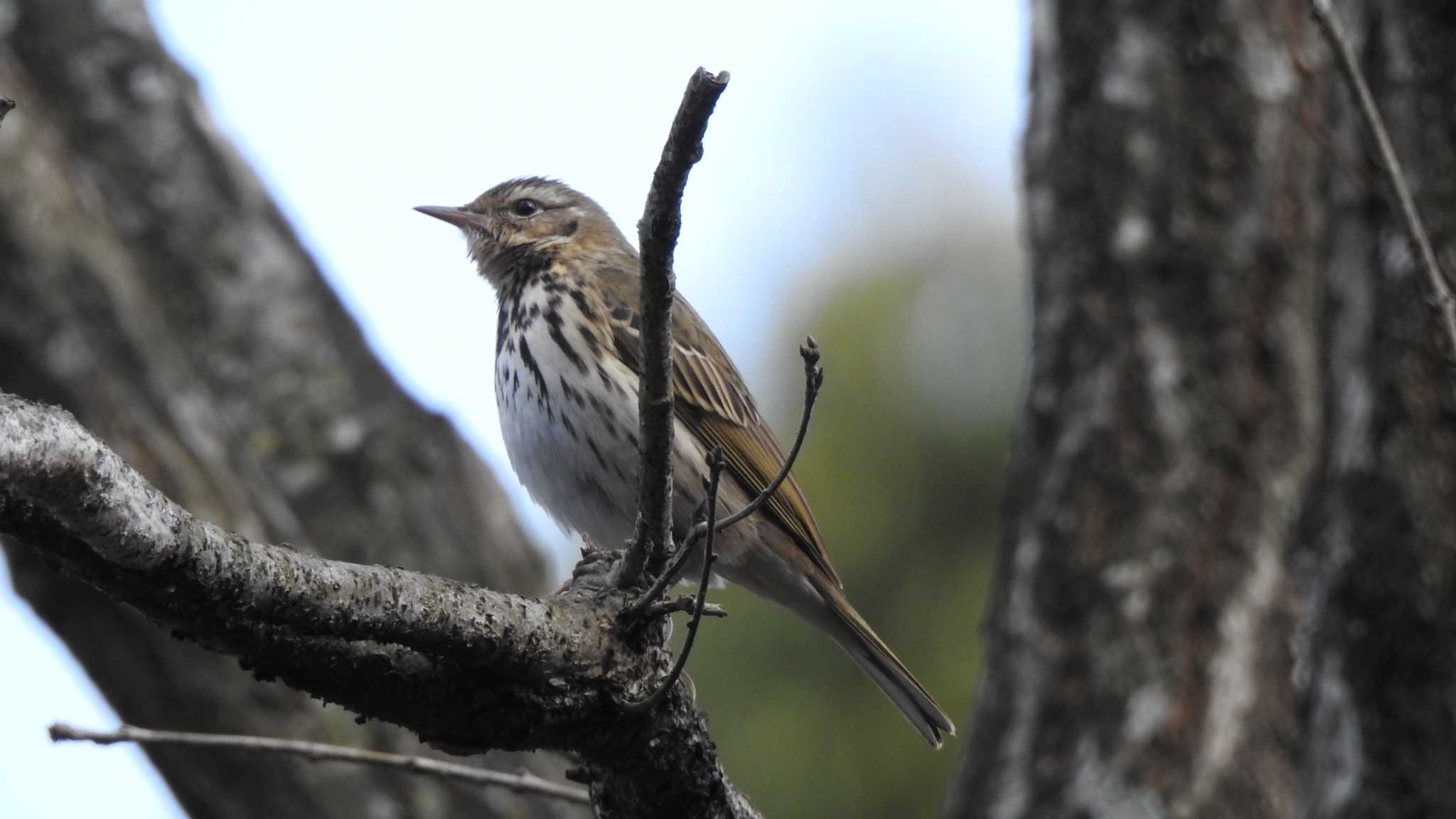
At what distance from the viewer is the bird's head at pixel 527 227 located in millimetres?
7473

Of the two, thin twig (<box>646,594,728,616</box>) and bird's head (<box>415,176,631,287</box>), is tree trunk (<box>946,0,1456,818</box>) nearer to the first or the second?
bird's head (<box>415,176,631,287</box>)

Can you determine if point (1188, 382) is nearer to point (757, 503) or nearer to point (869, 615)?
point (869, 615)

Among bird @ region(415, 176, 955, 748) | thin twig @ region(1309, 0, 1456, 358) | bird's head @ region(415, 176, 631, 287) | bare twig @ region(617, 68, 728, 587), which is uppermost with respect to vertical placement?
bird's head @ region(415, 176, 631, 287)

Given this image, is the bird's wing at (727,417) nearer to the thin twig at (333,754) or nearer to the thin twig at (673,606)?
the thin twig at (333,754)

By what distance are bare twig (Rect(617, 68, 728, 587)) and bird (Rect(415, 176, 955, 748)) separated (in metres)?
1.80

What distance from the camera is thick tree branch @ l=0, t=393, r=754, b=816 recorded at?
2.83m

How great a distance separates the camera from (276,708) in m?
6.92

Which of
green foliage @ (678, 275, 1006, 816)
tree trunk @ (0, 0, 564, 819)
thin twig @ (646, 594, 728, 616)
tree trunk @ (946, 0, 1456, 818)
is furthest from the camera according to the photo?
green foliage @ (678, 275, 1006, 816)

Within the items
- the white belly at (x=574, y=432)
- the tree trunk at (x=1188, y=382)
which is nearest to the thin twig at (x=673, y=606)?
the white belly at (x=574, y=432)

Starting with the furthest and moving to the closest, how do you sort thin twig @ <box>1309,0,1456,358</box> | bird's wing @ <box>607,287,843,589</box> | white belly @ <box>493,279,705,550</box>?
bird's wing @ <box>607,287,843,589</box>, white belly @ <box>493,279,705,550</box>, thin twig @ <box>1309,0,1456,358</box>

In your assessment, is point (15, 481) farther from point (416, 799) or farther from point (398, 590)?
point (416, 799)

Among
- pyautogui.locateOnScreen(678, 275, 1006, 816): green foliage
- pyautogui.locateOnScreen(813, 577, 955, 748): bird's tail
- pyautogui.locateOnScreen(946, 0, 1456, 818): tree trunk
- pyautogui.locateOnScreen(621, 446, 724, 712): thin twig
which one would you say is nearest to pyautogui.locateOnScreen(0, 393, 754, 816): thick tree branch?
pyautogui.locateOnScreen(621, 446, 724, 712): thin twig

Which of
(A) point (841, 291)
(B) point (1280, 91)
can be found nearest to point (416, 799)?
(B) point (1280, 91)

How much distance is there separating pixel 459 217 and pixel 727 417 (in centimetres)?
196
